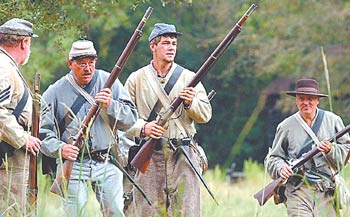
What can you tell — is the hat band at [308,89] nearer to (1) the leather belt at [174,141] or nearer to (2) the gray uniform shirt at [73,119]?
(1) the leather belt at [174,141]

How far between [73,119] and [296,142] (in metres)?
2.56

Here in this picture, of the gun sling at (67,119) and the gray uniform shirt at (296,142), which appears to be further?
the gray uniform shirt at (296,142)

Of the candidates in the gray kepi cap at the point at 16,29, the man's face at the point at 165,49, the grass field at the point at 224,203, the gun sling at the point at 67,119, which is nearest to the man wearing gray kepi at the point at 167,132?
the man's face at the point at 165,49

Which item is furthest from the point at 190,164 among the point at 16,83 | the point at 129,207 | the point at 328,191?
the point at 16,83

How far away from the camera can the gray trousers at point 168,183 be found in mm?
10414

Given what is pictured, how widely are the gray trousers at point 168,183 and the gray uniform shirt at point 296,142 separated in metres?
0.84

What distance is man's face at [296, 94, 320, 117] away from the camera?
1097cm

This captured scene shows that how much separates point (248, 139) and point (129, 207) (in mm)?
27153

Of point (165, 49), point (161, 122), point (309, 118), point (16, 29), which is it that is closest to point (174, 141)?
point (161, 122)

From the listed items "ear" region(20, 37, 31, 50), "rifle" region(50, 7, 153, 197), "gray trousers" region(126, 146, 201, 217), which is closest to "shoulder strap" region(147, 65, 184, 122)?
"gray trousers" region(126, 146, 201, 217)

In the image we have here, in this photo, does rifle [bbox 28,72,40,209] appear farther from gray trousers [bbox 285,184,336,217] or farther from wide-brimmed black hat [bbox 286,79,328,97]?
wide-brimmed black hat [bbox 286,79,328,97]

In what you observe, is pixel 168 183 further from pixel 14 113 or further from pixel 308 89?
pixel 14 113

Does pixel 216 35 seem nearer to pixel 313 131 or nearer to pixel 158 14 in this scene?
pixel 158 14

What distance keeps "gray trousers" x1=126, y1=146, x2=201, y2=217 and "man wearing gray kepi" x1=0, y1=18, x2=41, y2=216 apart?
5.73 feet
